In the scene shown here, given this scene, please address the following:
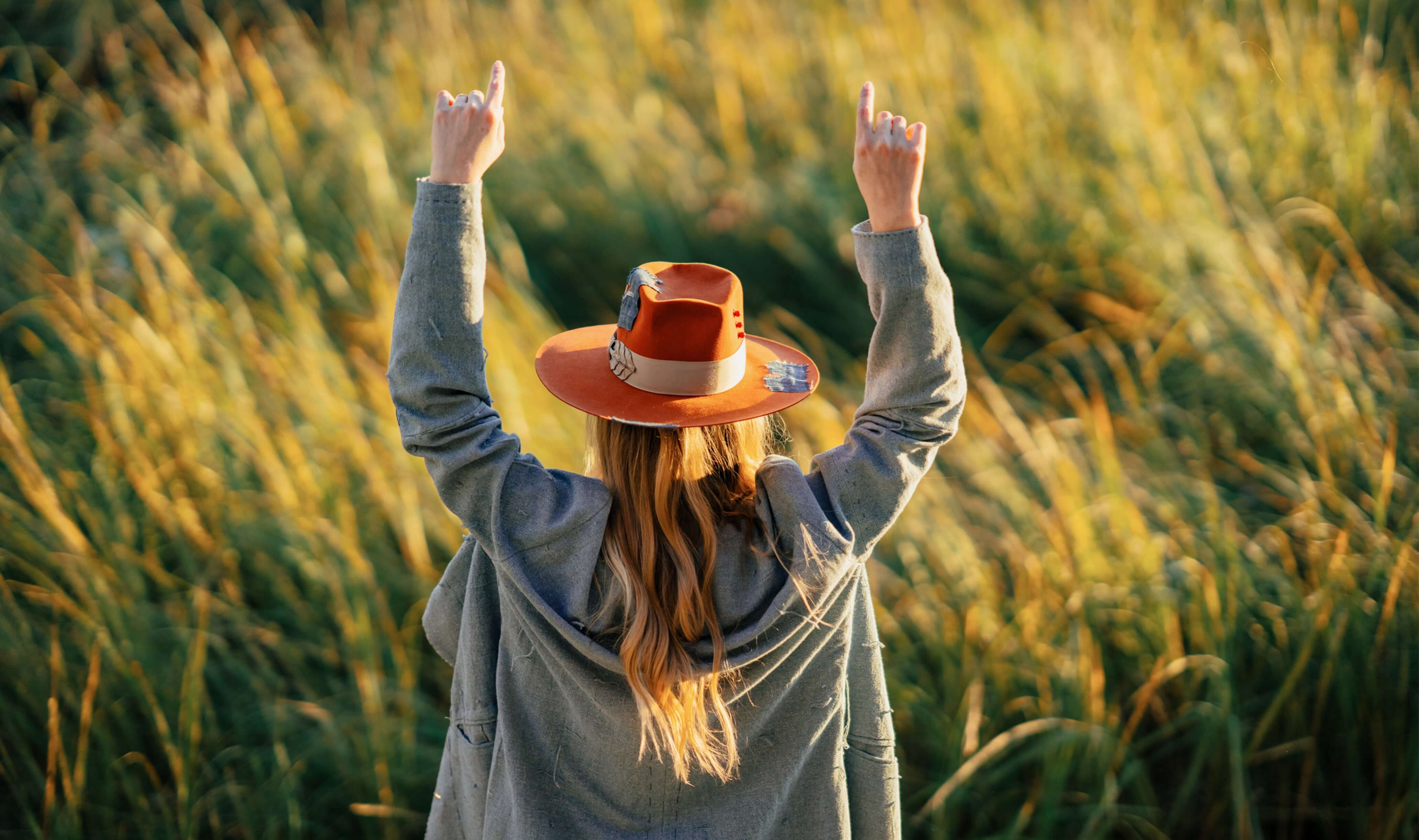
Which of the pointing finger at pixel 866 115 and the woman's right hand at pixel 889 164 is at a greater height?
the pointing finger at pixel 866 115

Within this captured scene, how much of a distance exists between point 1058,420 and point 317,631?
207 centimetres

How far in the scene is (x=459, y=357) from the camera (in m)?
1.21

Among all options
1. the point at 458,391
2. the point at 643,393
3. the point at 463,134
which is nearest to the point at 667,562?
the point at 643,393

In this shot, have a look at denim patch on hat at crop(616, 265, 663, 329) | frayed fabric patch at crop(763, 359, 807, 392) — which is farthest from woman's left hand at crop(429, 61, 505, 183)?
frayed fabric patch at crop(763, 359, 807, 392)

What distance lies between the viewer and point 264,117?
411 cm

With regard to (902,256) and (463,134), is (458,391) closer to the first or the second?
(463,134)

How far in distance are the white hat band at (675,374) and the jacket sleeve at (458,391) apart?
17 cm

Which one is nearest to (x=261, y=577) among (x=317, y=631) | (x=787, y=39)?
(x=317, y=631)

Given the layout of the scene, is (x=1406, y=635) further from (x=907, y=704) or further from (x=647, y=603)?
(x=647, y=603)

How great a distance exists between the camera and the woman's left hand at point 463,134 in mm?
1211

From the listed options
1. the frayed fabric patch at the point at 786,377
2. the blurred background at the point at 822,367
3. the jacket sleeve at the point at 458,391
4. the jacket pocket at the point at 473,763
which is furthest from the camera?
the blurred background at the point at 822,367

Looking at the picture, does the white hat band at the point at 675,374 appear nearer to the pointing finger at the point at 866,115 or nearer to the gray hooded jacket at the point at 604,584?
the gray hooded jacket at the point at 604,584

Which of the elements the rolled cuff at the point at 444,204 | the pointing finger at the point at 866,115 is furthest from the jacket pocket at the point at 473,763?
the pointing finger at the point at 866,115

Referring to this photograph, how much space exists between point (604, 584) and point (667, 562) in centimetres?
9
